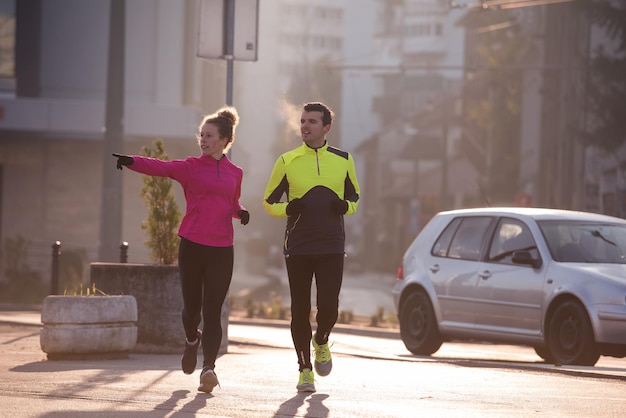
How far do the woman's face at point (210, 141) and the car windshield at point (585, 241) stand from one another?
5.12 meters

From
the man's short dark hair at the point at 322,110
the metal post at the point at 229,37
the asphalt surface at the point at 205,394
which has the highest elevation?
the metal post at the point at 229,37

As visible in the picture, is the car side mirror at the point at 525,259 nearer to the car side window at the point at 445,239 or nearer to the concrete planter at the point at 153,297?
the car side window at the point at 445,239

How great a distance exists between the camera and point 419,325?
16312 millimetres

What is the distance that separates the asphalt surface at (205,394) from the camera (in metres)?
9.12

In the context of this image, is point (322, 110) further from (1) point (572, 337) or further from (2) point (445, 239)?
(2) point (445, 239)

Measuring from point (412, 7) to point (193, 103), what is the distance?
98668 millimetres

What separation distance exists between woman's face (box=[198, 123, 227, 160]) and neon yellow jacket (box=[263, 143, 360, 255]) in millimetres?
392

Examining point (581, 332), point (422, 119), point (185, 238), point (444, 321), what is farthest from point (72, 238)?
point (422, 119)

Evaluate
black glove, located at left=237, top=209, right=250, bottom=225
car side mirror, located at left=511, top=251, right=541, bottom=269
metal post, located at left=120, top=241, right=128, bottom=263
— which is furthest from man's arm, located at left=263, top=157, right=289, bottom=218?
metal post, located at left=120, top=241, right=128, bottom=263

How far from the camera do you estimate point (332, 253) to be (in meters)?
10.4

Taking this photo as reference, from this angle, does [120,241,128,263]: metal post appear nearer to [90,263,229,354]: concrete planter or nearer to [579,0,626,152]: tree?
[90,263,229,354]: concrete planter

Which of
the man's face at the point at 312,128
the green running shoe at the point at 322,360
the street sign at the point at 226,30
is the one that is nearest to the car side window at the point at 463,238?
the street sign at the point at 226,30

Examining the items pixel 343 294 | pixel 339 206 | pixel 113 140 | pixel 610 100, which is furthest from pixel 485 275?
pixel 343 294

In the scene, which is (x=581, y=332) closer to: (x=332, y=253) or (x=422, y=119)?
(x=332, y=253)
